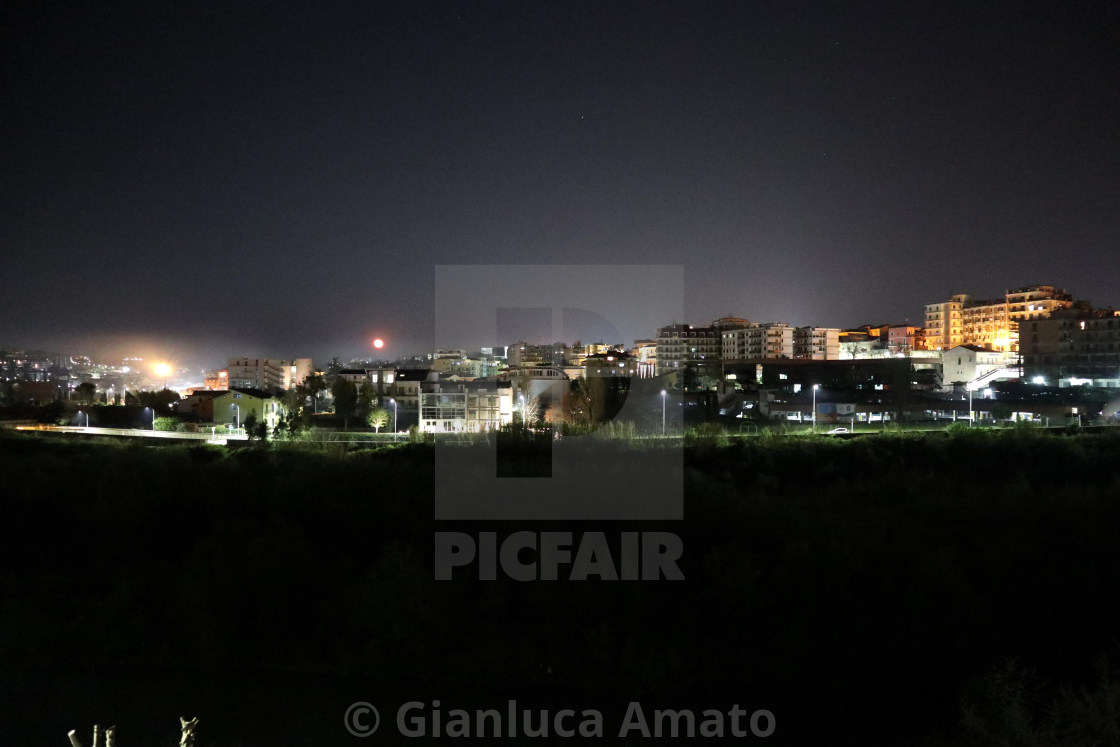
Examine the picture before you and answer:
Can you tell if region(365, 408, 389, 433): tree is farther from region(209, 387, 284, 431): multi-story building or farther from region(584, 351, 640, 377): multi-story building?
region(584, 351, 640, 377): multi-story building

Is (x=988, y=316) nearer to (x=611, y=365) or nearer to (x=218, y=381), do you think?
(x=611, y=365)

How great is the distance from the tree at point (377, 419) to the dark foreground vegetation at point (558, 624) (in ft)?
17.2

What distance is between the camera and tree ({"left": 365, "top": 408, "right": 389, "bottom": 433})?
13.0 m

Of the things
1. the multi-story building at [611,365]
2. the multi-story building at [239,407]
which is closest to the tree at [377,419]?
the multi-story building at [239,407]

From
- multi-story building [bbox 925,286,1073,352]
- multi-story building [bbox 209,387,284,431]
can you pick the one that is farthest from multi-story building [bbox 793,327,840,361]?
multi-story building [bbox 209,387,284,431]

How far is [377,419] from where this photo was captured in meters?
13.0

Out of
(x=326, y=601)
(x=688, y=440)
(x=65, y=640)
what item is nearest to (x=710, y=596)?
(x=326, y=601)

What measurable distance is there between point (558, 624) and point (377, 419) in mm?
8005

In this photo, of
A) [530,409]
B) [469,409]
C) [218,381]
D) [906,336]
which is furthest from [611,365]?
[218,381]

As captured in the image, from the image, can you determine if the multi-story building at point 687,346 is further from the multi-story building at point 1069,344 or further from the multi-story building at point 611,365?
the multi-story building at point 1069,344

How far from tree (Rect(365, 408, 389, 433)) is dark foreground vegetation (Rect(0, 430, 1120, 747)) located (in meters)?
5.25

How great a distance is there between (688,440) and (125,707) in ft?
25.0

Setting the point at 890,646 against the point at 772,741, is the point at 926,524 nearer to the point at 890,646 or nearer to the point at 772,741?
the point at 890,646

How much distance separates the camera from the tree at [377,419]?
42.7ft
